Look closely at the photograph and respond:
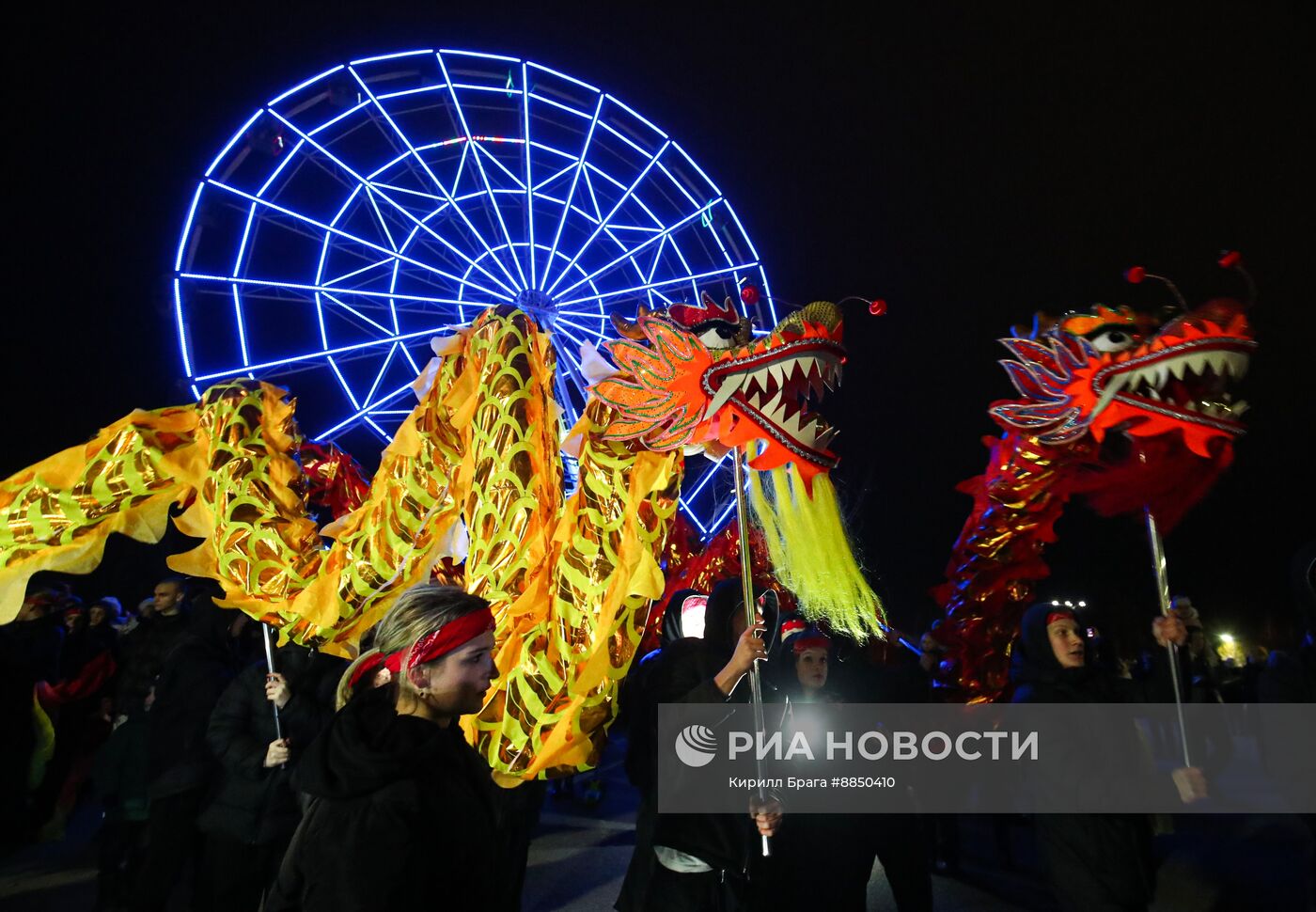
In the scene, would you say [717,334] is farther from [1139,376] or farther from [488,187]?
[488,187]

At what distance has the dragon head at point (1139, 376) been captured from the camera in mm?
3643

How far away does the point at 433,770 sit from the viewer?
153 centimetres

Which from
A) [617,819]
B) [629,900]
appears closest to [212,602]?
[629,900]

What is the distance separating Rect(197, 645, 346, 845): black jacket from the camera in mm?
3527

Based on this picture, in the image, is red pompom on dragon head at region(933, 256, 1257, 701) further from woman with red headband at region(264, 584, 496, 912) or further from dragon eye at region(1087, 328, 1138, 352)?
woman with red headband at region(264, 584, 496, 912)

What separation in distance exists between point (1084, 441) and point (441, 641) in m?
3.57

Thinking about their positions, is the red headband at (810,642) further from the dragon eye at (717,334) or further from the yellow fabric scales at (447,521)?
the dragon eye at (717,334)

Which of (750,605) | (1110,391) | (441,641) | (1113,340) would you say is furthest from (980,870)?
(441,641)

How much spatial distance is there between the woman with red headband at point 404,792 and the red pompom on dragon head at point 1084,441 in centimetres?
332

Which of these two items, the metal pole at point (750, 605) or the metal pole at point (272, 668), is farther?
the metal pole at point (272, 668)

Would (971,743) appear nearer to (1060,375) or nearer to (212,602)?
(1060,375)

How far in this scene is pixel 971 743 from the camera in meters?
4.17

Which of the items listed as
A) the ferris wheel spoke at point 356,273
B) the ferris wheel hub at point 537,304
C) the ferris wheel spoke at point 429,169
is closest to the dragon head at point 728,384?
the ferris wheel hub at point 537,304

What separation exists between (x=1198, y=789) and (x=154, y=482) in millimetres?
4248
